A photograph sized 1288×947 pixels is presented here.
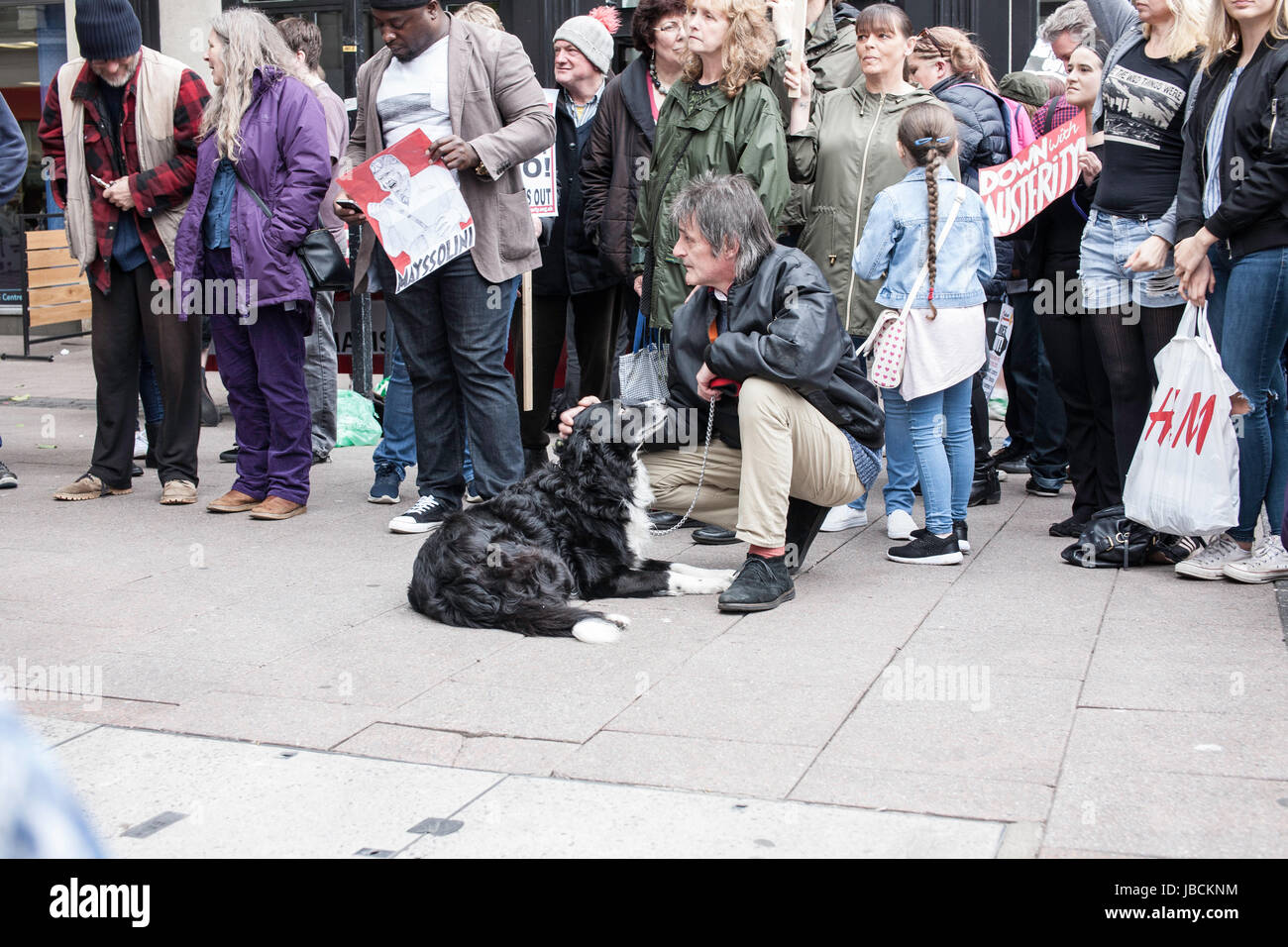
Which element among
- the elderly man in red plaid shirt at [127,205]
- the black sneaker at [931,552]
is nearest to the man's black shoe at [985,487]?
the black sneaker at [931,552]

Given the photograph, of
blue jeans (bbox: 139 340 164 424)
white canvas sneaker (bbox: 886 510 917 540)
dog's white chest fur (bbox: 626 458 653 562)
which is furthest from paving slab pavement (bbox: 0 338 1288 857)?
blue jeans (bbox: 139 340 164 424)

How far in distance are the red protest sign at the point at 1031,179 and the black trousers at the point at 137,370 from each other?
387 centimetres

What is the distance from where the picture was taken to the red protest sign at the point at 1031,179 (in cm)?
599

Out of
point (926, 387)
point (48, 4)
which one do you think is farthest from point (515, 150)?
point (48, 4)

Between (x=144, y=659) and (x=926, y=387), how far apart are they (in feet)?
10.0

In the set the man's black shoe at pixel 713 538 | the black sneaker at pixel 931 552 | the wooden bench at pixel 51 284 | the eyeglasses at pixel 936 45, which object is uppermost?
the eyeglasses at pixel 936 45

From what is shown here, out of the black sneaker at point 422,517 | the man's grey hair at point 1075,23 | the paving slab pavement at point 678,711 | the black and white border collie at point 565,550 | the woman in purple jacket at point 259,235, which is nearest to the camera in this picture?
the paving slab pavement at point 678,711

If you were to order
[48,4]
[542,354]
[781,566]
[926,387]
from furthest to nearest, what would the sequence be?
[48,4] < [542,354] < [926,387] < [781,566]

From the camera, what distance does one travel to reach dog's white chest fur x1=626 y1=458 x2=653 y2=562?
4777 millimetres

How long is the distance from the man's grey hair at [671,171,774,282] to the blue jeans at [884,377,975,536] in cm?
106

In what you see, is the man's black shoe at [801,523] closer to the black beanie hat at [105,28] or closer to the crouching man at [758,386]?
the crouching man at [758,386]

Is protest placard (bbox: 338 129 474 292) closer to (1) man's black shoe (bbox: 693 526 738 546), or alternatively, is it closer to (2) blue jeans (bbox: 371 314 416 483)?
(2) blue jeans (bbox: 371 314 416 483)

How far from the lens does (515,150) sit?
575cm

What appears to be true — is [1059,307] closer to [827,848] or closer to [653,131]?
[653,131]
